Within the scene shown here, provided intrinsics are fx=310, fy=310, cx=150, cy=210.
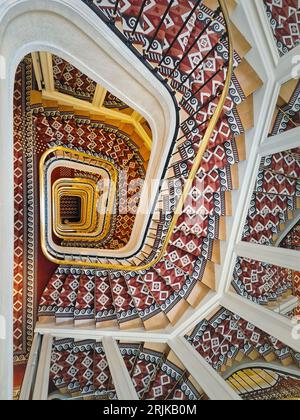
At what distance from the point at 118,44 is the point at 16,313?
3.47 meters

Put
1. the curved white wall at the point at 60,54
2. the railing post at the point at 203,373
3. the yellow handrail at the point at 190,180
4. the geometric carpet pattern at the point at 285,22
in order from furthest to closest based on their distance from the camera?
the geometric carpet pattern at the point at 285,22
the railing post at the point at 203,373
the yellow handrail at the point at 190,180
the curved white wall at the point at 60,54

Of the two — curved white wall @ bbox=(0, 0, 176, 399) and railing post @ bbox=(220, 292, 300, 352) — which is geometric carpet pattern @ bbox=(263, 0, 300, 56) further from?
railing post @ bbox=(220, 292, 300, 352)

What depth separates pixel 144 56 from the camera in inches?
98.4

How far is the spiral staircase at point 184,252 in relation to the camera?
2689 millimetres

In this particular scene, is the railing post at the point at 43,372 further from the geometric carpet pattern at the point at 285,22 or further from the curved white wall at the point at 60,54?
the geometric carpet pattern at the point at 285,22

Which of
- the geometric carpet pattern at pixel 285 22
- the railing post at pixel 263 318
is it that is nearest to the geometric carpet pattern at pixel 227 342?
the railing post at pixel 263 318

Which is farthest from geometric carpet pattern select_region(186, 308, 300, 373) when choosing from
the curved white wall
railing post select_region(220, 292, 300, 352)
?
the curved white wall

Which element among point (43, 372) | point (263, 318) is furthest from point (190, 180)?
point (43, 372)

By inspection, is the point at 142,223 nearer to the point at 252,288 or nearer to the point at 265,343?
the point at 252,288

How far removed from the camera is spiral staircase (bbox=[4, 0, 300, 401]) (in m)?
2.69

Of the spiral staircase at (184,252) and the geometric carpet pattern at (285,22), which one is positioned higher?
the geometric carpet pattern at (285,22)

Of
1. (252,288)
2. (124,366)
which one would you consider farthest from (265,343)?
(124,366)

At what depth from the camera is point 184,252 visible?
3.80 meters

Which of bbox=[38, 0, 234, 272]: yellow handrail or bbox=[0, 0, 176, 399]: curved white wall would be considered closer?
bbox=[0, 0, 176, 399]: curved white wall
